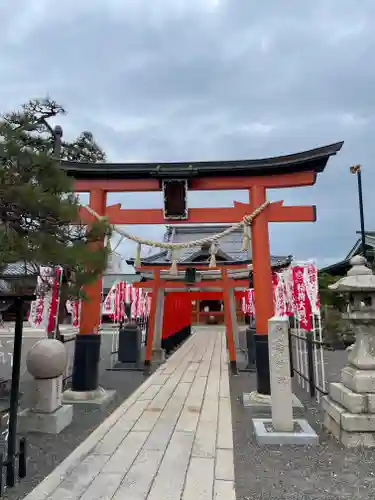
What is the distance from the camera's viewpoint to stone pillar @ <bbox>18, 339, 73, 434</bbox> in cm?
533

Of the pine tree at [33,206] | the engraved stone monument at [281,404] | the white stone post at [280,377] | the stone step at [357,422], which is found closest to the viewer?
the pine tree at [33,206]

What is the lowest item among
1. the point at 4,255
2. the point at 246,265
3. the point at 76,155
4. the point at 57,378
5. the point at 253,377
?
the point at 253,377

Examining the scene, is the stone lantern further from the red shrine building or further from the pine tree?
the pine tree

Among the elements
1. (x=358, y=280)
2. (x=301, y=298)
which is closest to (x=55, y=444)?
(x=358, y=280)

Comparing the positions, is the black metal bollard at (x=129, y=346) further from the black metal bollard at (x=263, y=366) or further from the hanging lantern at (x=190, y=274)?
the black metal bollard at (x=263, y=366)

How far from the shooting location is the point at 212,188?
775 centimetres

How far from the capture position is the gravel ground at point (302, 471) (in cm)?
356

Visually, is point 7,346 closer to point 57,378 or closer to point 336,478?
point 57,378

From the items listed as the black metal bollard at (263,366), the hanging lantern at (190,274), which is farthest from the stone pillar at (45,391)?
the hanging lantern at (190,274)

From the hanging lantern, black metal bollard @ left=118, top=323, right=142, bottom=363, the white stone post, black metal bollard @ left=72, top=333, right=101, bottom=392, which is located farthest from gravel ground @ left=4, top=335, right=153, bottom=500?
the hanging lantern

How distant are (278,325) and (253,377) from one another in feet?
17.1

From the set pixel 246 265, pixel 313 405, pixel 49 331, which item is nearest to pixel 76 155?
pixel 246 265

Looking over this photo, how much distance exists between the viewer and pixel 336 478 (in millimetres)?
3896

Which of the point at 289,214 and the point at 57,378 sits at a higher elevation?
the point at 289,214
